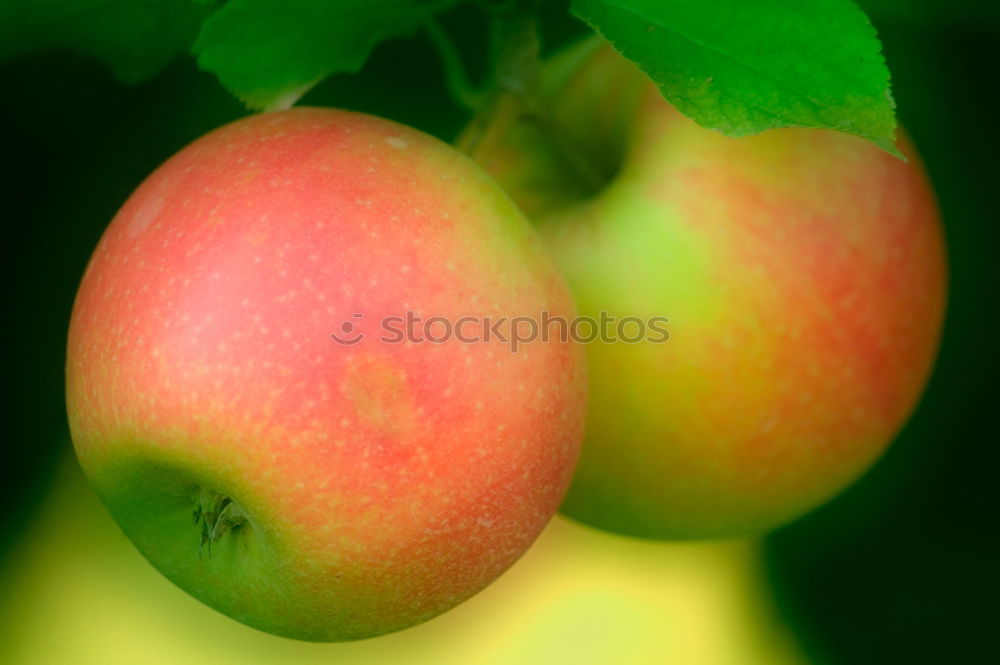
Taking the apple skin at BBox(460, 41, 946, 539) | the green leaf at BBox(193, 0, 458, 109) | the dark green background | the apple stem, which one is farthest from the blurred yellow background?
the green leaf at BBox(193, 0, 458, 109)

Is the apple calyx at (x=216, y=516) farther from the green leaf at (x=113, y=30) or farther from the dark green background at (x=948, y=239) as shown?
the dark green background at (x=948, y=239)

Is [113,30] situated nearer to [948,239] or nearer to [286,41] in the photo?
[286,41]

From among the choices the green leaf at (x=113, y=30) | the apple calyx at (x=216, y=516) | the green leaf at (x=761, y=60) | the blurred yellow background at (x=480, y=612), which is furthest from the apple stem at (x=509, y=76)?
the blurred yellow background at (x=480, y=612)

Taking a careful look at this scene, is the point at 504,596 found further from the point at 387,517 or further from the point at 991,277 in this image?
the point at 387,517

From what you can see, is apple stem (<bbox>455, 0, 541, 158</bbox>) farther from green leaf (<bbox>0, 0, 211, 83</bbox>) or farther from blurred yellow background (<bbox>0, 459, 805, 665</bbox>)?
blurred yellow background (<bbox>0, 459, 805, 665</bbox>)

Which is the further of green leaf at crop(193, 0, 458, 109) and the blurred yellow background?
the blurred yellow background

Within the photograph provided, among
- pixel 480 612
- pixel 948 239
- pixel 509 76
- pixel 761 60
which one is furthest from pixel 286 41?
pixel 480 612

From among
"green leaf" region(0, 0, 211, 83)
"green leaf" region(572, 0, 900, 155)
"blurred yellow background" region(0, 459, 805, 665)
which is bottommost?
"blurred yellow background" region(0, 459, 805, 665)
